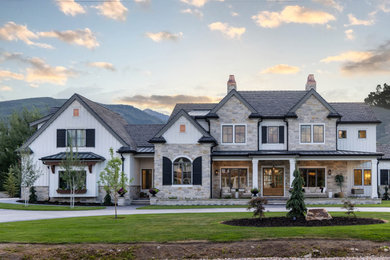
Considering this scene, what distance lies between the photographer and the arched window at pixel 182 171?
1212 inches

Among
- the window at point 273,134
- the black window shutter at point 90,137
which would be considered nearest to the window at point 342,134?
the window at point 273,134

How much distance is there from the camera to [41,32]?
26594 mm

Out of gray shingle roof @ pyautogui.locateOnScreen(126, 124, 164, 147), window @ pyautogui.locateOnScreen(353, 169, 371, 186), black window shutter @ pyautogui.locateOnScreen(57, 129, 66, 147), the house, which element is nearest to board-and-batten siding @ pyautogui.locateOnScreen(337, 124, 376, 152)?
the house

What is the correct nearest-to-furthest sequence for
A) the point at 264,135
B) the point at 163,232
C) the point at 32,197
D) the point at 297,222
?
the point at 163,232 → the point at 297,222 → the point at 32,197 → the point at 264,135

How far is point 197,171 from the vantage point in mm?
30641

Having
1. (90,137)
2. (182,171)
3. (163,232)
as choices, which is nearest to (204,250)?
(163,232)

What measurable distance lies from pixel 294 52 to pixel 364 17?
5299mm

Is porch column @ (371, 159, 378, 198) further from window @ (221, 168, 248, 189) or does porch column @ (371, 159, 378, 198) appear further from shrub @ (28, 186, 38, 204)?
shrub @ (28, 186, 38, 204)

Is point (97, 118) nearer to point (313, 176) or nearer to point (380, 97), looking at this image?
point (313, 176)

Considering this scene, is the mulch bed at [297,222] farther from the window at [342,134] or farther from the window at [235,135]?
the window at [342,134]

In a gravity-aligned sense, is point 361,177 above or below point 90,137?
below

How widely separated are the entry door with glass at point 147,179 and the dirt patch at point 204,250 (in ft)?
69.7

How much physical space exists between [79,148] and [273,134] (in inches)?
599

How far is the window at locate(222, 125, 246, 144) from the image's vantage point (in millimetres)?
32906
